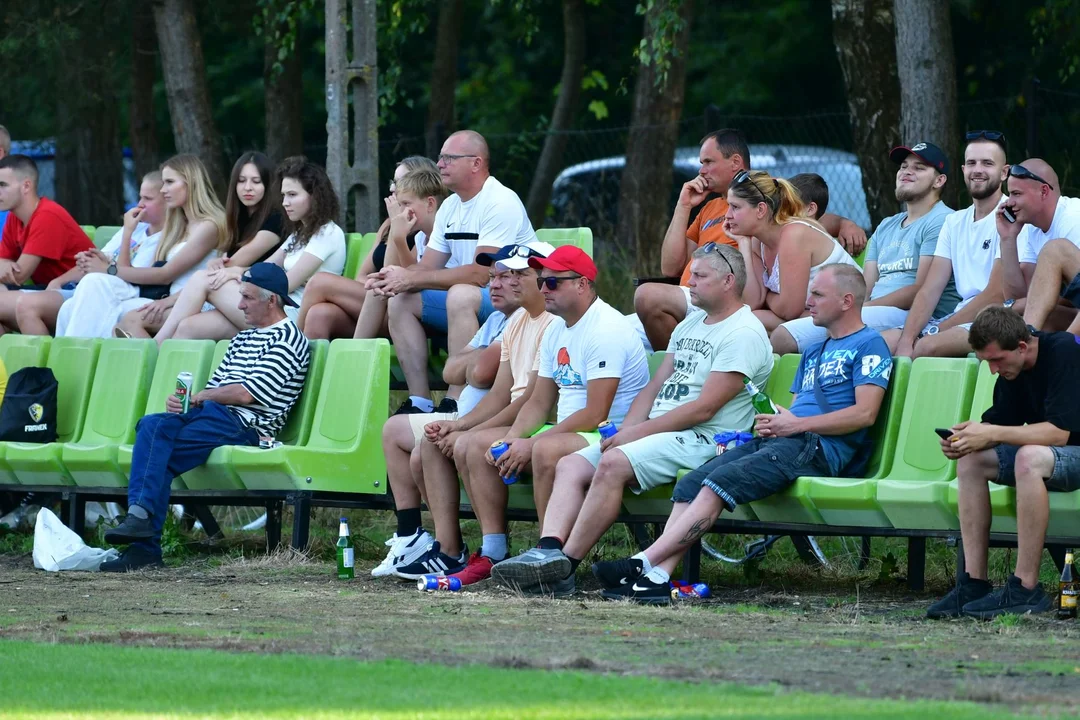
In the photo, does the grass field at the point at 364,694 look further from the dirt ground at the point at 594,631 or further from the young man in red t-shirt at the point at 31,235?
the young man in red t-shirt at the point at 31,235

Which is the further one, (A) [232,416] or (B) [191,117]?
(B) [191,117]

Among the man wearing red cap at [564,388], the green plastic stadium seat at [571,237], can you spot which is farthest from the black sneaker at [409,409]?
the green plastic stadium seat at [571,237]

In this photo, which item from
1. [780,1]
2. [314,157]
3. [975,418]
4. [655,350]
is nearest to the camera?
[975,418]

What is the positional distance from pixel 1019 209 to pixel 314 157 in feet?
37.4

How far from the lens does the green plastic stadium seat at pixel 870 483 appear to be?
7730mm

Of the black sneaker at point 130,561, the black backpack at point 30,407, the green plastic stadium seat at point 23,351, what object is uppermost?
the green plastic stadium seat at point 23,351

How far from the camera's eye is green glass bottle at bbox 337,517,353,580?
8711 millimetres

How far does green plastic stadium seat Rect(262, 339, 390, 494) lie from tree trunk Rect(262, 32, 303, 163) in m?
9.16

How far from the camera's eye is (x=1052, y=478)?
702 cm

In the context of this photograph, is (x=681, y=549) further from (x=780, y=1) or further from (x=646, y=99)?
(x=780, y=1)

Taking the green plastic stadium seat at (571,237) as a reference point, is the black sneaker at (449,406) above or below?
below

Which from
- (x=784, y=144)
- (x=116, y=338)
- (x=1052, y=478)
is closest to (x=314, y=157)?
(x=784, y=144)

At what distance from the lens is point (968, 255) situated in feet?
28.9

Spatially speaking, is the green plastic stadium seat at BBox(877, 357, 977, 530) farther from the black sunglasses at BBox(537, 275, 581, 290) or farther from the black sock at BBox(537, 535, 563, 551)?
the black sunglasses at BBox(537, 275, 581, 290)
